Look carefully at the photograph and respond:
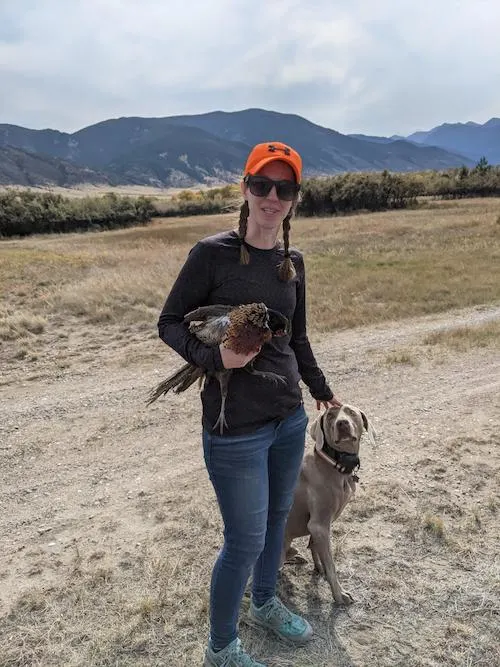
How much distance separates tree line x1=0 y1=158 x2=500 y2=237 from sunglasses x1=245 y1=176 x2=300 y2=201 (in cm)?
4566

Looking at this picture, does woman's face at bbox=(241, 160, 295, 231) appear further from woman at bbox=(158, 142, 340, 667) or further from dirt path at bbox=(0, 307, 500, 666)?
dirt path at bbox=(0, 307, 500, 666)

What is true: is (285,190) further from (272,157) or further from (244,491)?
(244,491)

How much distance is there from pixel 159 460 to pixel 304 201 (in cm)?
4218

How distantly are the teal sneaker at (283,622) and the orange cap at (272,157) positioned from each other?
87.5 inches

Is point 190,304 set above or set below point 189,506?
above

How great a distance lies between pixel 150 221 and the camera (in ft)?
175

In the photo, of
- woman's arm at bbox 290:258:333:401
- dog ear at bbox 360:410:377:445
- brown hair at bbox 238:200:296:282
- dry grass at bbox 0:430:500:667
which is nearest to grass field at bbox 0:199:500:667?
dry grass at bbox 0:430:500:667

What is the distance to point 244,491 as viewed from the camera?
2.20 metres

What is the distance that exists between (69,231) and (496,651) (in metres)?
48.3

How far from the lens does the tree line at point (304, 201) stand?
4484 cm

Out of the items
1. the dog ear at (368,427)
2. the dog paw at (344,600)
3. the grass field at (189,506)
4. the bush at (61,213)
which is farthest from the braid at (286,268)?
the bush at (61,213)

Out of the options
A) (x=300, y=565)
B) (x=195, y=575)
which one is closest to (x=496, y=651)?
(x=300, y=565)

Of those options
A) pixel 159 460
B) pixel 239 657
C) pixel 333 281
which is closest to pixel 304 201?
pixel 333 281

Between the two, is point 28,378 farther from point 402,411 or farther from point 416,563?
point 416,563
